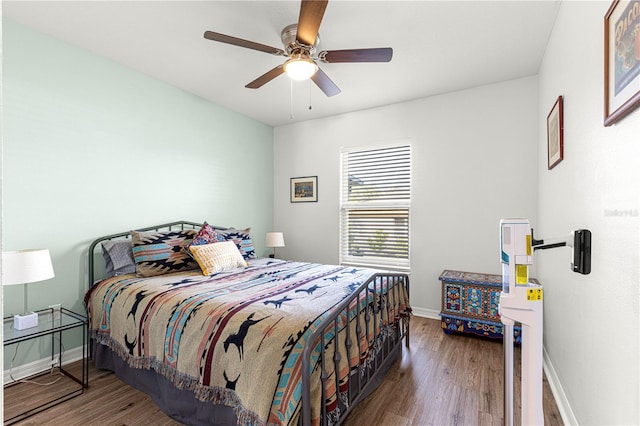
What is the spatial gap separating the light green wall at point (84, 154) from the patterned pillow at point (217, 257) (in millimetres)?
809

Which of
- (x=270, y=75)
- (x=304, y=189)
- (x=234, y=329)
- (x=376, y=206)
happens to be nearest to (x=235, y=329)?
(x=234, y=329)

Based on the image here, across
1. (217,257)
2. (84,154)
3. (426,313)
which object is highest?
(84,154)

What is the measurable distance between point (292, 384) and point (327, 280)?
116cm

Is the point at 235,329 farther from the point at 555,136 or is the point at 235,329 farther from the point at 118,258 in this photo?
the point at 555,136

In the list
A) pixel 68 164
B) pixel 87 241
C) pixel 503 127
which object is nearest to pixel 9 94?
pixel 68 164

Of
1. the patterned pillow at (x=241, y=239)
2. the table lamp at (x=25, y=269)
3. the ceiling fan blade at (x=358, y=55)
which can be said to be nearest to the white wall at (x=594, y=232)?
the ceiling fan blade at (x=358, y=55)

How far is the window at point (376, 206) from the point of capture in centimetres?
418

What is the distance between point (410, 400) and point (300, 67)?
8.13ft

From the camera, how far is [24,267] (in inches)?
85.8

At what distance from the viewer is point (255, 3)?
233 centimetres

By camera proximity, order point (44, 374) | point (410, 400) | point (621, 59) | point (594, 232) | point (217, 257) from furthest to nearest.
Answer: point (217, 257)
point (44, 374)
point (410, 400)
point (594, 232)
point (621, 59)

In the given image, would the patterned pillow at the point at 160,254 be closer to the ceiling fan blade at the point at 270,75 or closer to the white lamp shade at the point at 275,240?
the white lamp shade at the point at 275,240

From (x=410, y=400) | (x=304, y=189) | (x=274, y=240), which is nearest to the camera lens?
(x=410, y=400)

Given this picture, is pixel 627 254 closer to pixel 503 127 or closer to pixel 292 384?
pixel 292 384
